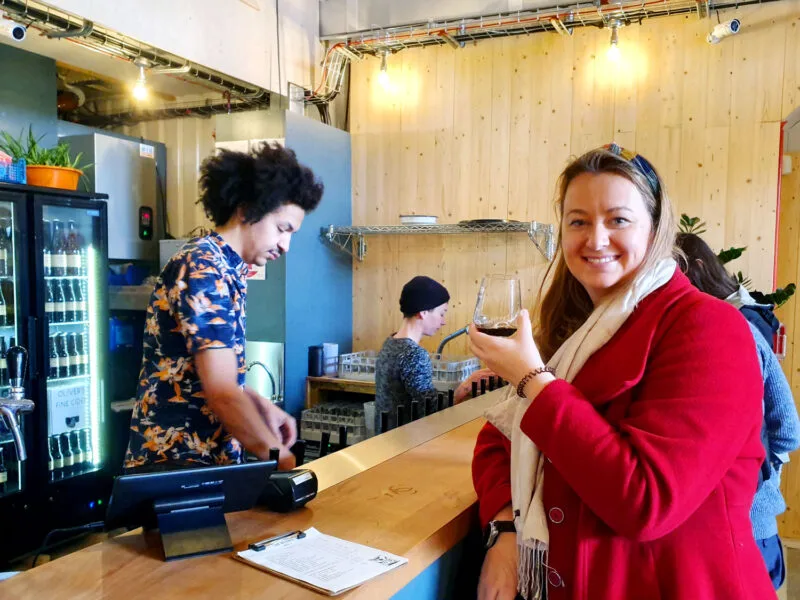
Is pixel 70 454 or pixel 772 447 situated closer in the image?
pixel 772 447

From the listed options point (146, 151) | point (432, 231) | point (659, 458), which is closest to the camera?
point (659, 458)

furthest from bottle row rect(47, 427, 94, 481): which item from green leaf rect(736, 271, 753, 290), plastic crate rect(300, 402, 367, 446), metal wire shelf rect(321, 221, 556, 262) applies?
green leaf rect(736, 271, 753, 290)

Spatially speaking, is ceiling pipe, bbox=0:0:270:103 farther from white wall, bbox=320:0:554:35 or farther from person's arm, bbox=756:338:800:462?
person's arm, bbox=756:338:800:462

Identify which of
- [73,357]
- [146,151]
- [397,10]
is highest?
[397,10]

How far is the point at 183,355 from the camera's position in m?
1.63

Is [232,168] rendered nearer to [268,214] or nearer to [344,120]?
[268,214]

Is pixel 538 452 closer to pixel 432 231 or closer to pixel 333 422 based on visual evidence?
pixel 333 422

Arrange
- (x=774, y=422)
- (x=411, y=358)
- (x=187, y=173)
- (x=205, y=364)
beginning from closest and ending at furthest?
1. (x=205, y=364)
2. (x=774, y=422)
3. (x=411, y=358)
4. (x=187, y=173)

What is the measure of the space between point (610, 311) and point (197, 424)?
108 centimetres

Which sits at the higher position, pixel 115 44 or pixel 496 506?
pixel 115 44

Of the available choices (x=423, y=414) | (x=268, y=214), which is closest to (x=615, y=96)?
(x=423, y=414)

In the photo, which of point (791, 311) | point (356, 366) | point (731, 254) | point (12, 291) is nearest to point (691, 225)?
point (731, 254)

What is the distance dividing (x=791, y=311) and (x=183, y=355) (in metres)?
4.08

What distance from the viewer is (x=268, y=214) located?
6.04ft
